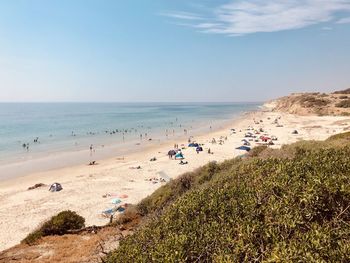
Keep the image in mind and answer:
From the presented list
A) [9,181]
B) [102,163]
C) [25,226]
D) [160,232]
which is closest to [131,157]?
[102,163]

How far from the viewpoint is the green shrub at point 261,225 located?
5561 millimetres

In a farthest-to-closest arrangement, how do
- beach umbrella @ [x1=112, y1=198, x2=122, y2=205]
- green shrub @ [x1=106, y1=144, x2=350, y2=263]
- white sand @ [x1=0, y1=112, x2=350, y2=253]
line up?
beach umbrella @ [x1=112, y1=198, x2=122, y2=205] < white sand @ [x1=0, y1=112, x2=350, y2=253] < green shrub @ [x1=106, y1=144, x2=350, y2=263]

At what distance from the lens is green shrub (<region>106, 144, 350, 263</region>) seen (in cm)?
556

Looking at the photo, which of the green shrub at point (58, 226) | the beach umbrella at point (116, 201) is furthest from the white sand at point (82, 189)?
the green shrub at point (58, 226)

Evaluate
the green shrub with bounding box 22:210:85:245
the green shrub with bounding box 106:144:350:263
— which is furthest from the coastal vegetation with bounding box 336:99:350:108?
the green shrub with bounding box 22:210:85:245

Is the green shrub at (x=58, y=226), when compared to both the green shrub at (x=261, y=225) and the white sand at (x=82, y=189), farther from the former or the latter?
the green shrub at (x=261, y=225)

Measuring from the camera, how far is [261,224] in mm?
6691

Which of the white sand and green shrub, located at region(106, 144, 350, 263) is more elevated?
green shrub, located at region(106, 144, 350, 263)

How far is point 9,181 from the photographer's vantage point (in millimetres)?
33656

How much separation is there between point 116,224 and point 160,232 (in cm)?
881

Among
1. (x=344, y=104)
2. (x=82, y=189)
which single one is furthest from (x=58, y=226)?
(x=344, y=104)

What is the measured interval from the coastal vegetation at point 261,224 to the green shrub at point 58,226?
28.7ft

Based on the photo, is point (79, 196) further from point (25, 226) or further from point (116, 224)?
point (116, 224)

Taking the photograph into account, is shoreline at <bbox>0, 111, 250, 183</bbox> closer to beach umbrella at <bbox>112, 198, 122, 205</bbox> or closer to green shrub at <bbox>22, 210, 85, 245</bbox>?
beach umbrella at <bbox>112, 198, 122, 205</bbox>
